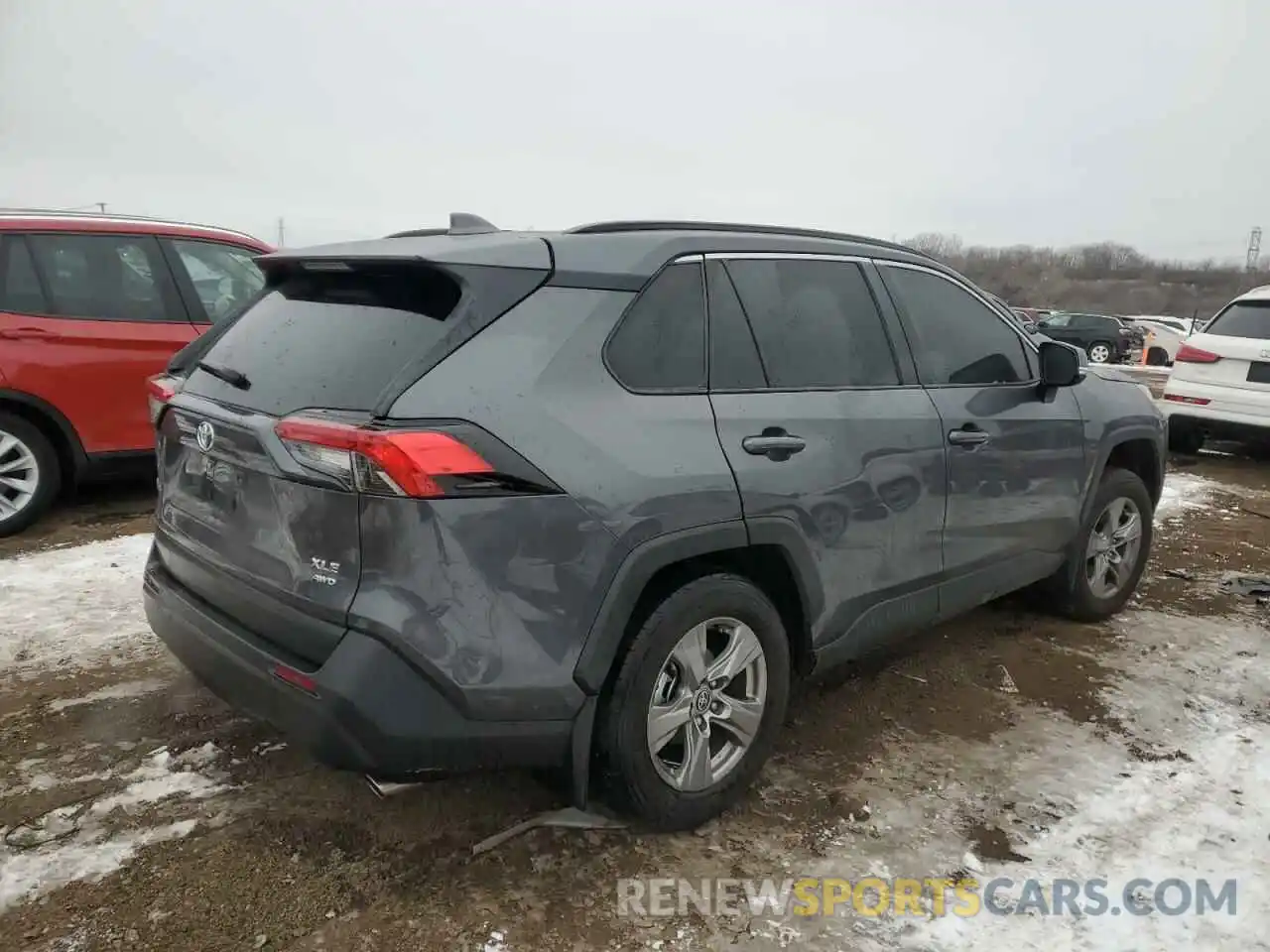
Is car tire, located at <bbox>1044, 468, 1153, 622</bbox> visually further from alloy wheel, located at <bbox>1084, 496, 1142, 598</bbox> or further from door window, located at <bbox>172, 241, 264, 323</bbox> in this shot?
door window, located at <bbox>172, 241, 264, 323</bbox>

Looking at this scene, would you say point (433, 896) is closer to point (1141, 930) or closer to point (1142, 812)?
point (1141, 930)

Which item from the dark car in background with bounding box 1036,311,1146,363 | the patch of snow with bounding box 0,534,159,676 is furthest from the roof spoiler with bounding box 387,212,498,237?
the dark car in background with bounding box 1036,311,1146,363

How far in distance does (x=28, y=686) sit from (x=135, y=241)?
10.8 feet

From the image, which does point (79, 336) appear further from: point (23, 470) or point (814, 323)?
point (814, 323)

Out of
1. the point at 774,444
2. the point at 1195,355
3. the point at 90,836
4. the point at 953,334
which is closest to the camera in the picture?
the point at 90,836

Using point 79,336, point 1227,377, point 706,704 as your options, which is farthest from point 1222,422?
point 79,336

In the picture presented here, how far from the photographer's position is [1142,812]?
9.46ft

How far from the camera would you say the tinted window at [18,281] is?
17.0 ft

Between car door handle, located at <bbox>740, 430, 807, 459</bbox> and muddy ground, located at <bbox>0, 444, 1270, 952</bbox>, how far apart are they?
1.09m

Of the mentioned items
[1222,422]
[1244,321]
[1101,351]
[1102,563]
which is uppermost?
[1244,321]

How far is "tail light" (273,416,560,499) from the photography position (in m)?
2.08

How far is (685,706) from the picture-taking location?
2.60 m

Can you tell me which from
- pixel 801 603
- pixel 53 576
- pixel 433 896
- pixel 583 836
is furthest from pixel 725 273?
pixel 53 576

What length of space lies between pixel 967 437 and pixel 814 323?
2.69 ft
